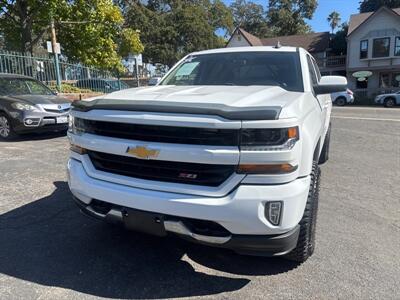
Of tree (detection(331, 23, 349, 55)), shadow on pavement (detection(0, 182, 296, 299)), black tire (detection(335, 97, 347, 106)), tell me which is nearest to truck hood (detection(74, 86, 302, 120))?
shadow on pavement (detection(0, 182, 296, 299))

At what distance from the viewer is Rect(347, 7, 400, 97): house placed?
116 feet

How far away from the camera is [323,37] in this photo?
144 ft

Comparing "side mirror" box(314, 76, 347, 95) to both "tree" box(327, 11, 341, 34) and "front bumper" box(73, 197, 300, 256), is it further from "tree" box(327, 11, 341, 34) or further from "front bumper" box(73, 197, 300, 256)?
"tree" box(327, 11, 341, 34)

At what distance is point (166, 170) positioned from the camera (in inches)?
103

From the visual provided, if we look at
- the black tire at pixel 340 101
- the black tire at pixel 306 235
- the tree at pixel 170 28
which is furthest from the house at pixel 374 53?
the black tire at pixel 306 235

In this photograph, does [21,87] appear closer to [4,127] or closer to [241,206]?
[4,127]

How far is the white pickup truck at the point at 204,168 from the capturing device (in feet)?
7.73

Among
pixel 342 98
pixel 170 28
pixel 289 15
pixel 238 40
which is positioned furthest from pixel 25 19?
pixel 289 15

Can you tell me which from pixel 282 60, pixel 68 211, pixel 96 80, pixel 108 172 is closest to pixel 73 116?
pixel 108 172

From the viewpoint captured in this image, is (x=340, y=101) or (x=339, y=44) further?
(x=339, y=44)

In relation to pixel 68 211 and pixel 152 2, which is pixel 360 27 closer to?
pixel 152 2

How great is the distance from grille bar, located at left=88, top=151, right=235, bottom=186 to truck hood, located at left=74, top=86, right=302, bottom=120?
0.36 metres

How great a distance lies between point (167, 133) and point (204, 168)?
0.36 m

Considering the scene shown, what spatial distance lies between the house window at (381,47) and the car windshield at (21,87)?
115 ft
